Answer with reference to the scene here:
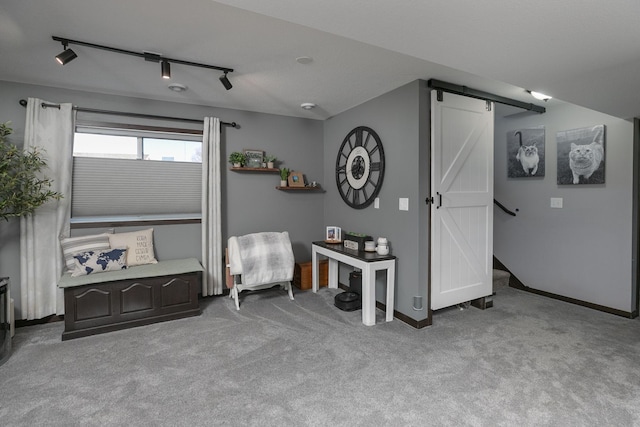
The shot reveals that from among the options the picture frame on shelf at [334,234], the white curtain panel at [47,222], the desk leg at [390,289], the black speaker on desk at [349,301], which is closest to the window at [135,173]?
the white curtain panel at [47,222]

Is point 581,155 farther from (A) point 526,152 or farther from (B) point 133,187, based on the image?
(B) point 133,187

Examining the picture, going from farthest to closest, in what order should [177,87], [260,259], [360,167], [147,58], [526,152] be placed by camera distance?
[526,152], [360,167], [260,259], [177,87], [147,58]

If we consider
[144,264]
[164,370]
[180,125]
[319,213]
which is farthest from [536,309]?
[180,125]

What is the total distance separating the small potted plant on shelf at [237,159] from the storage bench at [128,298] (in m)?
1.39

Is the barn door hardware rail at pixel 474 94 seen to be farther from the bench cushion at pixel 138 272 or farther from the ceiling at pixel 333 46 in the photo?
the bench cushion at pixel 138 272

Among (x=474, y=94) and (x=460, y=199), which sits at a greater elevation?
(x=474, y=94)

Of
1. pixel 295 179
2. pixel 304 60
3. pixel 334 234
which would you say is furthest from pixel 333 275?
pixel 304 60

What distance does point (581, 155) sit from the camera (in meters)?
3.80

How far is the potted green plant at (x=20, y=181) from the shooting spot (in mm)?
2977

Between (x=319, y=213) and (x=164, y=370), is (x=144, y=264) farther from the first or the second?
(x=319, y=213)

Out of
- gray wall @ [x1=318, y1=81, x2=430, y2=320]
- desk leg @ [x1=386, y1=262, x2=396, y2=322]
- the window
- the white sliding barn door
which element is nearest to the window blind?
the window

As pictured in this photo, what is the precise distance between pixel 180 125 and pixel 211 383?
9.77 feet

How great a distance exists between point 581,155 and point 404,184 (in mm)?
2204

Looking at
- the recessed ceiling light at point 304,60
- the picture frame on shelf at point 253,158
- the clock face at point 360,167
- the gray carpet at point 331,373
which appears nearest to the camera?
the gray carpet at point 331,373
